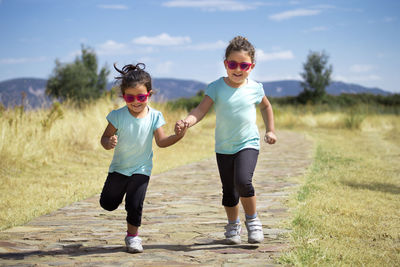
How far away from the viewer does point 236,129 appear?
3.67 m

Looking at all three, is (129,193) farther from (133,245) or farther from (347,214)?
(347,214)

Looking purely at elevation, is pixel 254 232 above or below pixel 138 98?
below

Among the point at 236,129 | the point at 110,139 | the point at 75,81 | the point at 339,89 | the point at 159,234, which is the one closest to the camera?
the point at 110,139

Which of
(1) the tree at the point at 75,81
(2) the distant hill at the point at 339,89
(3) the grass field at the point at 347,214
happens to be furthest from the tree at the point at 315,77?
(3) the grass field at the point at 347,214

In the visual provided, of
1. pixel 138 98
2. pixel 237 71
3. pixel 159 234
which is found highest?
pixel 237 71

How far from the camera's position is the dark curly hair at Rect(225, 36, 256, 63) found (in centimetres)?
370

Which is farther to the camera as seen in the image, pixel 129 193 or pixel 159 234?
pixel 159 234

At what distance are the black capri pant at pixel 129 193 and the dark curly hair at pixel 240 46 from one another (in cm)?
126

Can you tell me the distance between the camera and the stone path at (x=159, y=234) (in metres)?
3.37

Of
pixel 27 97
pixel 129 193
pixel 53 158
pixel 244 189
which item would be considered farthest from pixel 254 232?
pixel 27 97

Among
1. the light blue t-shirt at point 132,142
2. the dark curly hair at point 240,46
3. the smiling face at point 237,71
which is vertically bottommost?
the light blue t-shirt at point 132,142

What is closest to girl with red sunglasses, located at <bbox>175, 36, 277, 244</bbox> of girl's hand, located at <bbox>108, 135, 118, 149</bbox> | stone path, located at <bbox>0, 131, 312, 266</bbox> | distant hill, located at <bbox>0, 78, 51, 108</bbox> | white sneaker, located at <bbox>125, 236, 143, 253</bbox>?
stone path, located at <bbox>0, 131, 312, 266</bbox>

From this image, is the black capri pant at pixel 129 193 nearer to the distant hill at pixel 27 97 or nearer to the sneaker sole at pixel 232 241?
the sneaker sole at pixel 232 241

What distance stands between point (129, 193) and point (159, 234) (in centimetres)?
76
